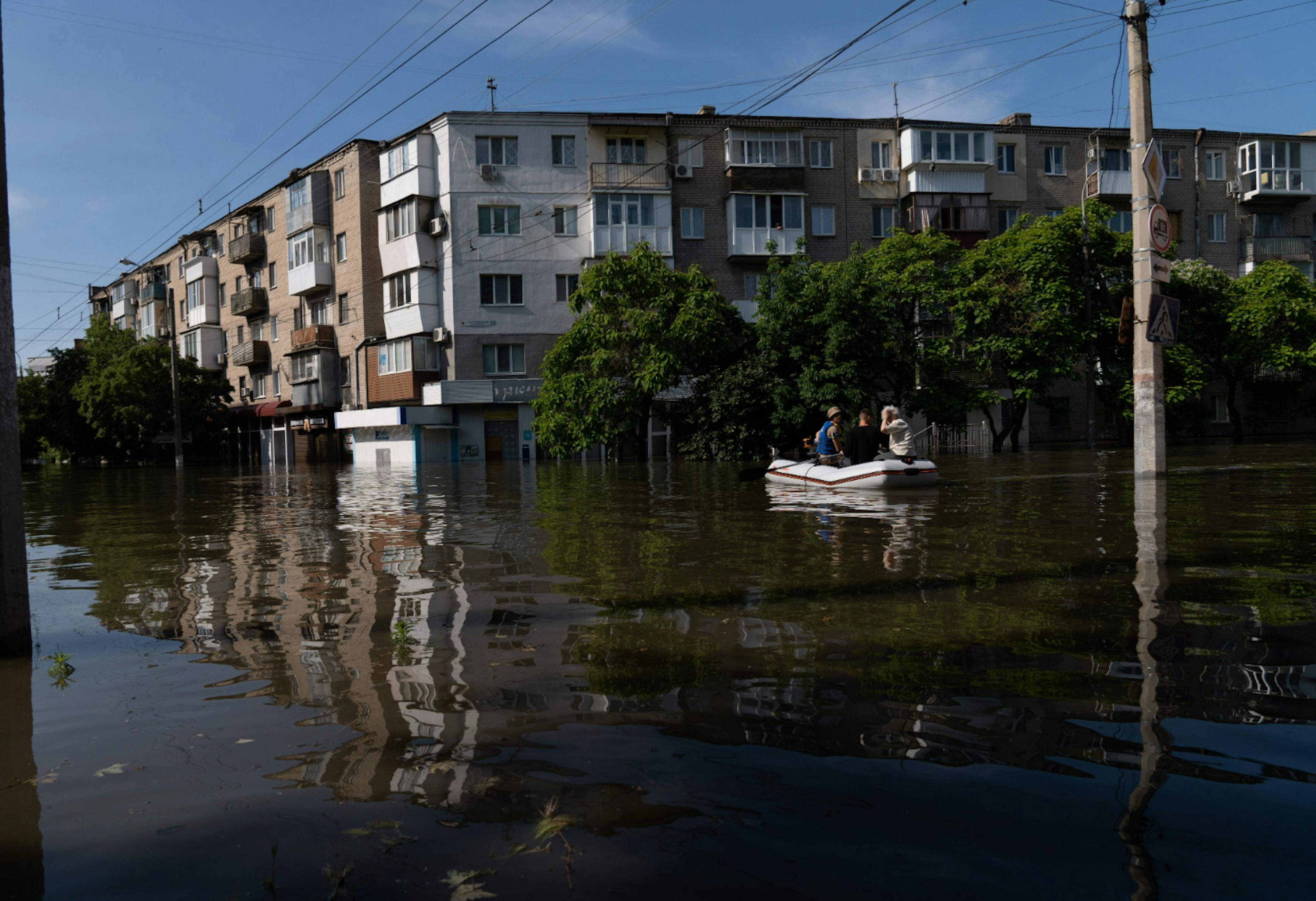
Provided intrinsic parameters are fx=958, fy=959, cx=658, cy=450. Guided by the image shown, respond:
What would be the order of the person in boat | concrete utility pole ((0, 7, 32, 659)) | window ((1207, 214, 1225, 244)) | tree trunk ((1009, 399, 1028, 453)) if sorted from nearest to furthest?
concrete utility pole ((0, 7, 32, 659)), the person in boat, tree trunk ((1009, 399, 1028, 453)), window ((1207, 214, 1225, 244))

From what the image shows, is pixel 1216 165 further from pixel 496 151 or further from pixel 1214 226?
pixel 496 151

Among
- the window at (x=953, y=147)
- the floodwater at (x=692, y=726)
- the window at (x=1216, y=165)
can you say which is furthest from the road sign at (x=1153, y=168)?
the window at (x=1216, y=165)

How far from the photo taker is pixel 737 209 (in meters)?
48.3

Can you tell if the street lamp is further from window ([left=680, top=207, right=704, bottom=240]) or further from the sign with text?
the sign with text

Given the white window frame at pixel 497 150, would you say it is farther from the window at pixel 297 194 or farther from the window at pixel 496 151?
the window at pixel 297 194

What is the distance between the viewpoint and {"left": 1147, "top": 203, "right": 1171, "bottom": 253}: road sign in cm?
1596

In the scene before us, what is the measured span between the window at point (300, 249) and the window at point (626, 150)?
1908 centimetres

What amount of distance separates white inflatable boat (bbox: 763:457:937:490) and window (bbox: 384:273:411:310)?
119 ft

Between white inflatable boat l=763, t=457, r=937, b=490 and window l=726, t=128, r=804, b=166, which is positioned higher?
window l=726, t=128, r=804, b=166

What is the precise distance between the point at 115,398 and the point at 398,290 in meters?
20.4

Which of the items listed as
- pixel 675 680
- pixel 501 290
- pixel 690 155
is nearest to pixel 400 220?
pixel 501 290

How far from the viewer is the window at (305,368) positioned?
5616 cm

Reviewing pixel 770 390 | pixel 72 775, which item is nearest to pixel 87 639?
pixel 72 775

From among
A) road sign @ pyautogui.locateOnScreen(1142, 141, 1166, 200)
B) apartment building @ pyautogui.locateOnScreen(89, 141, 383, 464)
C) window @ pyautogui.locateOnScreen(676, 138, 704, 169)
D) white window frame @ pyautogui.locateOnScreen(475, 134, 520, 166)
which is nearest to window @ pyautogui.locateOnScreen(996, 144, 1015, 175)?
A: window @ pyautogui.locateOnScreen(676, 138, 704, 169)
